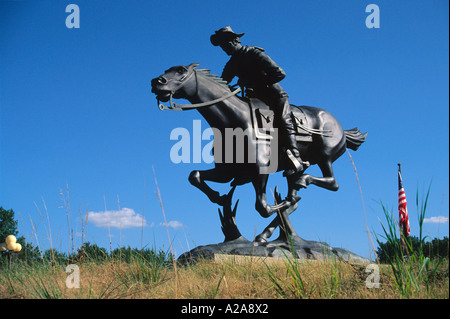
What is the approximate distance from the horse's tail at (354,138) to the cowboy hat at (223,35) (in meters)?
2.97

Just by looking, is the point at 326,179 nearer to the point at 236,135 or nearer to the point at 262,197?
the point at 262,197

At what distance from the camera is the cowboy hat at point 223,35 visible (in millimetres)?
7277

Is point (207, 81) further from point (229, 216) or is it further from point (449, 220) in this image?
point (449, 220)

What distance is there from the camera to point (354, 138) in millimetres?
8586

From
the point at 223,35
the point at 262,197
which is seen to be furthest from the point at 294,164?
the point at 223,35

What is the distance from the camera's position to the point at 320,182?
25.0ft

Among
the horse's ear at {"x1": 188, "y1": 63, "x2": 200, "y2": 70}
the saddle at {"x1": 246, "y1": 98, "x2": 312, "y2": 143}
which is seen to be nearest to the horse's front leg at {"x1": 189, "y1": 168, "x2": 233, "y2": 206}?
the saddle at {"x1": 246, "y1": 98, "x2": 312, "y2": 143}

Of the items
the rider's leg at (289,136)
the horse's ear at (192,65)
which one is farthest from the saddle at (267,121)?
the horse's ear at (192,65)

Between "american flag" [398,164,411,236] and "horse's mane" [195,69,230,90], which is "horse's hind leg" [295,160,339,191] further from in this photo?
"horse's mane" [195,69,230,90]

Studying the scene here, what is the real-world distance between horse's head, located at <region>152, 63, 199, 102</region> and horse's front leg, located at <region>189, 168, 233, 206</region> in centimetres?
127

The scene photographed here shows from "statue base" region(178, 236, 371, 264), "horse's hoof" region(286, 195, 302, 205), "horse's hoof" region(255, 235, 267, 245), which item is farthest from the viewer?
"horse's hoof" region(286, 195, 302, 205)

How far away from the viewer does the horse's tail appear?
8.56 meters

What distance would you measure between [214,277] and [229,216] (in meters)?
2.00
